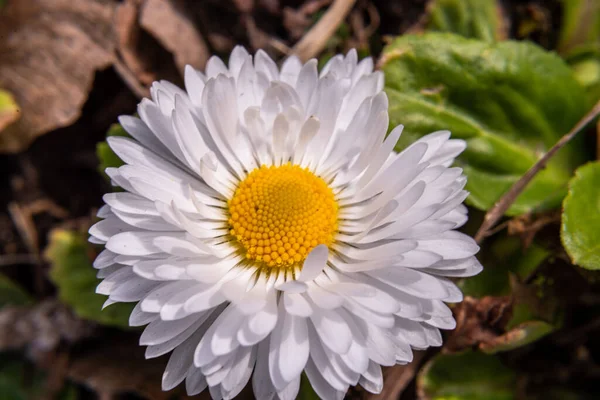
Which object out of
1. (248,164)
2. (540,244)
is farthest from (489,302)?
(248,164)

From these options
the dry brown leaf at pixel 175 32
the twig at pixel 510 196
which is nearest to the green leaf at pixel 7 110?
the dry brown leaf at pixel 175 32

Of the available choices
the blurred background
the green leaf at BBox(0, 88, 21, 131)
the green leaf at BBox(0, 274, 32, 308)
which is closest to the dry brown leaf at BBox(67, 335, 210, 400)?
the blurred background

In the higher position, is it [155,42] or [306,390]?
[155,42]

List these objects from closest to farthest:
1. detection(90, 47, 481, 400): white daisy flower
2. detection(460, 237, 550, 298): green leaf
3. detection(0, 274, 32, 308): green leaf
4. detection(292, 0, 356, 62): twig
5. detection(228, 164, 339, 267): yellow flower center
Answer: detection(90, 47, 481, 400): white daisy flower → detection(228, 164, 339, 267): yellow flower center → detection(460, 237, 550, 298): green leaf → detection(292, 0, 356, 62): twig → detection(0, 274, 32, 308): green leaf

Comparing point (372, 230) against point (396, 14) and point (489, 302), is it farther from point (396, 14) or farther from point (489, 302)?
point (396, 14)

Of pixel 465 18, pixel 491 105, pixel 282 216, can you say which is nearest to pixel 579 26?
pixel 465 18

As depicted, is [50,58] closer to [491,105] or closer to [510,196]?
[491,105]

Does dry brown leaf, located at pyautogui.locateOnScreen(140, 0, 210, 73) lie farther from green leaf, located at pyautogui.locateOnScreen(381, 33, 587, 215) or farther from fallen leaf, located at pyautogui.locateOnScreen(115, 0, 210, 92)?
green leaf, located at pyautogui.locateOnScreen(381, 33, 587, 215)
